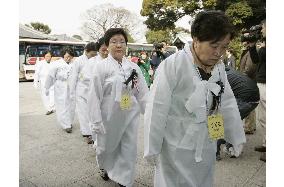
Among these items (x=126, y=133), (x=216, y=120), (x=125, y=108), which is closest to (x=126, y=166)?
(x=126, y=133)

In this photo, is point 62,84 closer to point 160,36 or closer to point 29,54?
point 29,54

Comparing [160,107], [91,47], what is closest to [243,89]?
[160,107]

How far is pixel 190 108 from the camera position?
2238 mm

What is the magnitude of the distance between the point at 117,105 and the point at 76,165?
1412 mm

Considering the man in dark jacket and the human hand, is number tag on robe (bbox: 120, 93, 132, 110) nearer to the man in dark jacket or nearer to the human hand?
the human hand

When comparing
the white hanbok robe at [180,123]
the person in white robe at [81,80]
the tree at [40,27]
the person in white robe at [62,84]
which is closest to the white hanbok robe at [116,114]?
the white hanbok robe at [180,123]

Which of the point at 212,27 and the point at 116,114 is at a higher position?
the point at 212,27

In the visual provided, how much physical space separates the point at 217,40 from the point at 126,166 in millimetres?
2082

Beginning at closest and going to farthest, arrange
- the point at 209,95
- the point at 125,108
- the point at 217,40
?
the point at 217,40
the point at 209,95
the point at 125,108

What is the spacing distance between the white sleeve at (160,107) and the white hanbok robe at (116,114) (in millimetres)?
1425

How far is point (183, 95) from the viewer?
228 centimetres

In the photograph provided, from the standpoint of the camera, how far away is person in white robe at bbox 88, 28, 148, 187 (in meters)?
3.68

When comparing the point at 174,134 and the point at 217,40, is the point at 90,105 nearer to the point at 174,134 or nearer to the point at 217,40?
the point at 174,134

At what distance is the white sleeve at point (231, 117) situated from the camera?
2477 millimetres
